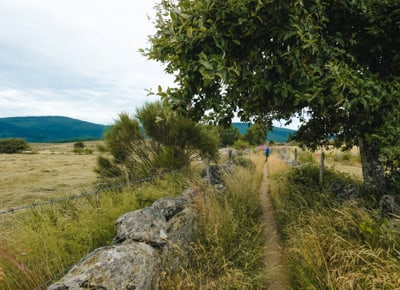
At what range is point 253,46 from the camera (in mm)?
3604

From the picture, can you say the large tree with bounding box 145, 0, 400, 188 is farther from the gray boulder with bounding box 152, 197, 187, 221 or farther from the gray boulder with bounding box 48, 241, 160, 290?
the gray boulder with bounding box 48, 241, 160, 290

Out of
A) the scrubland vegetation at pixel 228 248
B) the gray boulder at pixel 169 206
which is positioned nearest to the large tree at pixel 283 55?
the scrubland vegetation at pixel 228 248

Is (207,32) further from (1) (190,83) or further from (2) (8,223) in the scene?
(2) (8,223)

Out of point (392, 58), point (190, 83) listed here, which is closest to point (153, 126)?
point (190, 83)

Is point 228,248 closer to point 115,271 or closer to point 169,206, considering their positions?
point 169,206

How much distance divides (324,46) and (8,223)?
7870 millimetres

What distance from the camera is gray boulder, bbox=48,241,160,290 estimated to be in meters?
2.14

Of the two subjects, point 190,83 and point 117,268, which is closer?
point 117,268

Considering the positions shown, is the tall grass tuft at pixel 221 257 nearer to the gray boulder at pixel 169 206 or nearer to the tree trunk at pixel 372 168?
the gray boulder at pixel 169 206

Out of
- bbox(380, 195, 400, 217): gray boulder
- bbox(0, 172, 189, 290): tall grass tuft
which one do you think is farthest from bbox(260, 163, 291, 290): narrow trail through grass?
bbox(0, 172, 189, 290): tall grass tuft

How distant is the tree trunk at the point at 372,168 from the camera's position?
476 centimetres

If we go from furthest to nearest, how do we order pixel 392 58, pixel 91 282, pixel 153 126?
pixel 153 126, pixel 392 58, pixel 91 282

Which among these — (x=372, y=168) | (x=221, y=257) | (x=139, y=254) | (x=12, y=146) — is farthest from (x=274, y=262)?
(x=12, y=146)

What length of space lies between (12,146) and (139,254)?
183ft
